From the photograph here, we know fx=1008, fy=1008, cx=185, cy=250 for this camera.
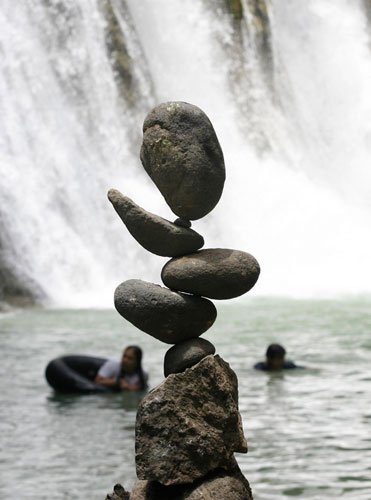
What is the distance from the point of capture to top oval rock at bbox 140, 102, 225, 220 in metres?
4.47

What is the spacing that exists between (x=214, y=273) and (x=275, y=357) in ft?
19.7

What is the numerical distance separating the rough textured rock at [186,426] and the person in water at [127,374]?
482cm

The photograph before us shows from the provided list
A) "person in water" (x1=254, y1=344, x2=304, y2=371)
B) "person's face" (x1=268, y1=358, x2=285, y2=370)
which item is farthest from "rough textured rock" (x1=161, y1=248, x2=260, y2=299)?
"person's face" (x1=268, y1=358, x2=285, y2=370)

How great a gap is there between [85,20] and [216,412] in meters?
20.7

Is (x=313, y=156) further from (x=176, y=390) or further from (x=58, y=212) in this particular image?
(x=176, y=390)

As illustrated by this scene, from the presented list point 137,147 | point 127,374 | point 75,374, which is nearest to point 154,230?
point 127,374

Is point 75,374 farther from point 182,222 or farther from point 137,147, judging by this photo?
point 137,147

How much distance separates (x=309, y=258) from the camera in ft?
76.6

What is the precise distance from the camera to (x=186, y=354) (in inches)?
181

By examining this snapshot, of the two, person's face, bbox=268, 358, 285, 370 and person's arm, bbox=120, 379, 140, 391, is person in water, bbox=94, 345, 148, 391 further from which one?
person's face, bbox=268, 358, 285, 370

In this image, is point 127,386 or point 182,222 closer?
point 182,222

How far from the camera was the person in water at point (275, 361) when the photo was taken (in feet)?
34.1

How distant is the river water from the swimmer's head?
14 centimetres

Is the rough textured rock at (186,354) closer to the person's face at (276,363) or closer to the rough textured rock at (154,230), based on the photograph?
the rough textured rock at (154,230)
